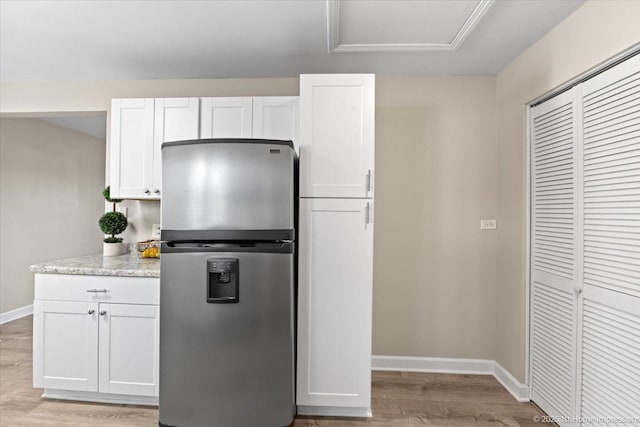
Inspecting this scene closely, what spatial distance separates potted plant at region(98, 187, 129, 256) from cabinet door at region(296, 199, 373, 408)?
1.76 m

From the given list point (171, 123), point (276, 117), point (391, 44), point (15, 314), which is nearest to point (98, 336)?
point (171, 123)

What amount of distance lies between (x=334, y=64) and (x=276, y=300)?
6.18 ft

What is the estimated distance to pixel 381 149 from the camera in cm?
315

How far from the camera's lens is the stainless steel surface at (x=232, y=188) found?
2.14 m

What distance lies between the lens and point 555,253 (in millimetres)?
2344

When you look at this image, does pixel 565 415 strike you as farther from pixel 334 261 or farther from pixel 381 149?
pixel 381 149

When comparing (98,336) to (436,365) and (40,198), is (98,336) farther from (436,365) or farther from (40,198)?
(40,198)

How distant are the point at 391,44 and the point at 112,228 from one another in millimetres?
2636

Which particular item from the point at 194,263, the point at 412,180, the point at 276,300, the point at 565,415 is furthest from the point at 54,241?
the point at 565,415

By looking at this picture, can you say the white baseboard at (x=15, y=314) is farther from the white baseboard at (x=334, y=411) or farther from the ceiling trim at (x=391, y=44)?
the ceiling trim at (x=391, y=44)

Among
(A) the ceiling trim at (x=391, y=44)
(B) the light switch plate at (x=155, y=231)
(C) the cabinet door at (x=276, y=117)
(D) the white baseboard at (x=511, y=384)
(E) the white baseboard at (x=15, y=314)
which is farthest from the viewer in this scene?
(E) the white baseboard at (x=15, y=314)

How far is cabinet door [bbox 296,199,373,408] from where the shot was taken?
2.31m

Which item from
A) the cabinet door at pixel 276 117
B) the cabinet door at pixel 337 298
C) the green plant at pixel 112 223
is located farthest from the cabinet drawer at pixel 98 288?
the cabinet door at pixel 276 117

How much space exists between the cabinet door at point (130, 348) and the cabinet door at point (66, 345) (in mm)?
78
